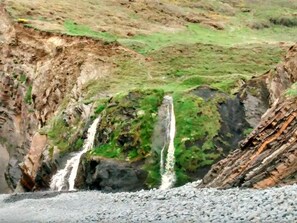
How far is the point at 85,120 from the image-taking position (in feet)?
119

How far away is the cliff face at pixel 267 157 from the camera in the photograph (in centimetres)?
2169

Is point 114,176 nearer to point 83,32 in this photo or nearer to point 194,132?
point 194,132

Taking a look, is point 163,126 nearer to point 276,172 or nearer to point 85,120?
point 85,120

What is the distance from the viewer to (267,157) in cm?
2288

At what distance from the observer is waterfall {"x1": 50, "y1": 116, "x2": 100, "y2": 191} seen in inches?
1302

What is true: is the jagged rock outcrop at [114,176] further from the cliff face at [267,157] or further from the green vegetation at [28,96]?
the green vegetation at [28,96]

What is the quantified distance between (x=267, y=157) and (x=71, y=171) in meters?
13.9

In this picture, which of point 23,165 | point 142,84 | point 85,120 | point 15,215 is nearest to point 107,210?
point 15,215

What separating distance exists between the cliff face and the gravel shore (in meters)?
1.16

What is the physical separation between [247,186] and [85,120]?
53.1 feet

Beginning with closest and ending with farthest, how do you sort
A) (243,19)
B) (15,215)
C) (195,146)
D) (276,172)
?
(276,172) < (15,215) < (195,146) < (243,19)

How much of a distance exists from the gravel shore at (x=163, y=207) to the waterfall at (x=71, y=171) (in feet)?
11.6

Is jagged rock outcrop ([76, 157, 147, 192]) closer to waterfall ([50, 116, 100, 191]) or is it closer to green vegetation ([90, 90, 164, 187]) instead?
green vegetation ([90, 90, 164, 187])

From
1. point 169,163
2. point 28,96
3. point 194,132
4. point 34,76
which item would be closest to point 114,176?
point 169,163
